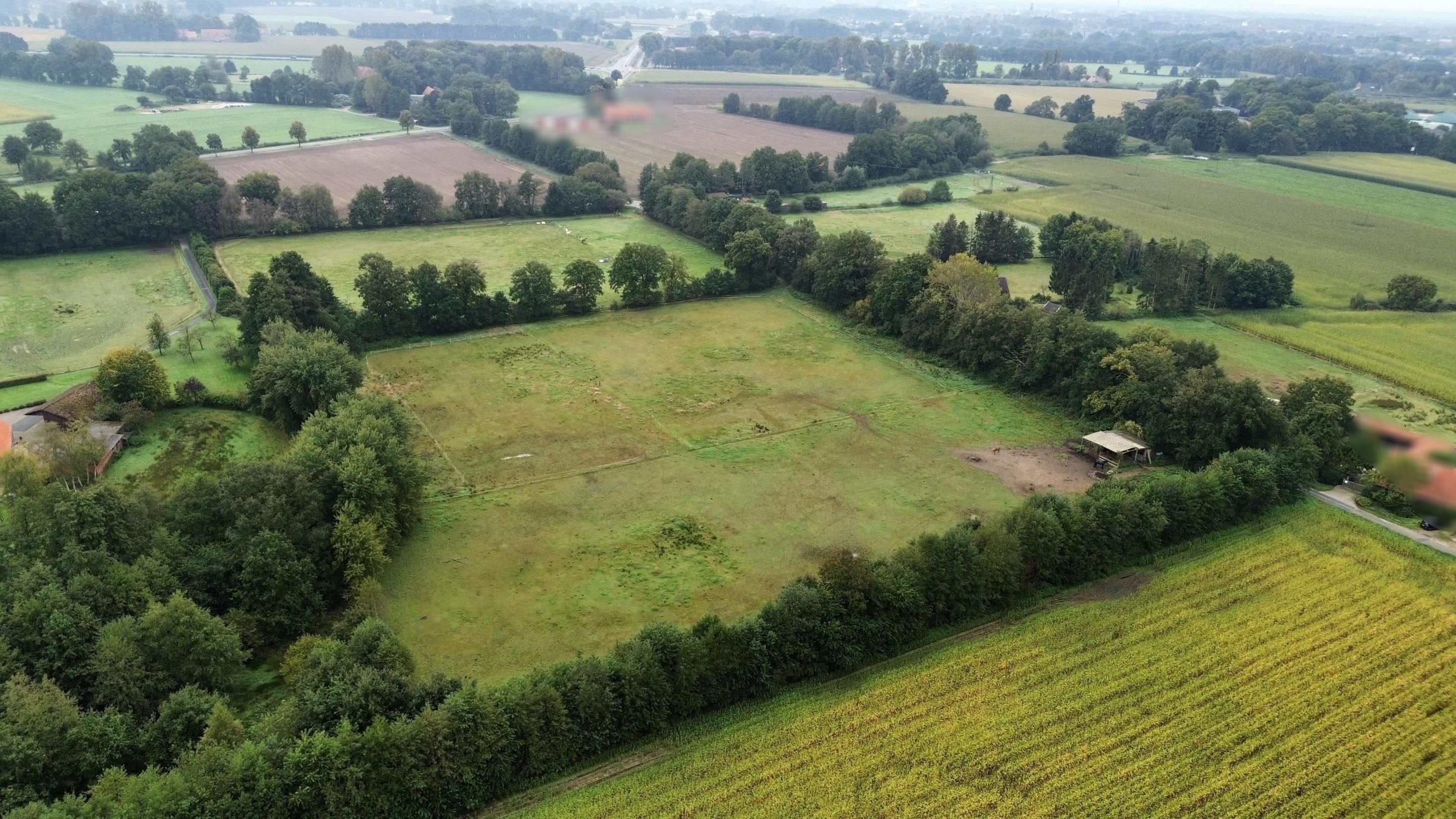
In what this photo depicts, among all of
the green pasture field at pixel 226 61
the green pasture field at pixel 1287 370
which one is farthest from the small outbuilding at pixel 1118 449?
the green pasture field at pixel 226 61

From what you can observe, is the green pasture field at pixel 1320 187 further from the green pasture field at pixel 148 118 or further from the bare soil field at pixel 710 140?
the green pasture field at pixel 148 118

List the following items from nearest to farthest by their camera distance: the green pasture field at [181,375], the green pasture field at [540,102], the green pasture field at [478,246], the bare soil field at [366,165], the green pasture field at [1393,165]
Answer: the green pasture field at [181,375] < the green pasture field at [478,246] < the bare soil field at [366,165] < the green pasture field at [1393,165] < the green pasture field at [540,102]

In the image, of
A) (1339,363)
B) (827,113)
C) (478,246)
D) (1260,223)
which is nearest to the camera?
(1339,363)

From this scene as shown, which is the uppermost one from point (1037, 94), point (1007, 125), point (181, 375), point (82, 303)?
point (1037, 94)

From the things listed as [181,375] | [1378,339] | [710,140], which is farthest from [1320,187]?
[181,375]

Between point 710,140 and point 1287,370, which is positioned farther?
point 710,140

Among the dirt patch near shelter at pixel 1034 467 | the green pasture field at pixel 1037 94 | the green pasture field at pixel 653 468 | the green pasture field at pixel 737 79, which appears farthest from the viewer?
the green pasture field at pixel 737 79

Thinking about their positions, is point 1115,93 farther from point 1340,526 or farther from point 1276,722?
point 1276,722

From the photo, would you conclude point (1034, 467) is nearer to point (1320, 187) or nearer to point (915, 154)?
point (915, 154)
